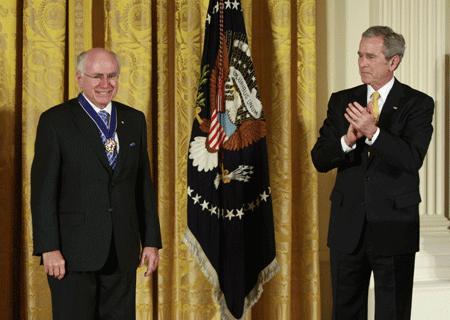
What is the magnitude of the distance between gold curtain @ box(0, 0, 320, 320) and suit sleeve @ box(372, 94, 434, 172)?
141 cm

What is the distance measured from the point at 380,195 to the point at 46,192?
1.47 meters

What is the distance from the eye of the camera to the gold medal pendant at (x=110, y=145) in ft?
10.2

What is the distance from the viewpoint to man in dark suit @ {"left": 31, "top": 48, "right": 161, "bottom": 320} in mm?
2996

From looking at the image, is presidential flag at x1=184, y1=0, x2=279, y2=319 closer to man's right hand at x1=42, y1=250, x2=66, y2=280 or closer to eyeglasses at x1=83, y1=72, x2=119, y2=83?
eyeglasses at x1=83, y1=72, x2=119, y2=83

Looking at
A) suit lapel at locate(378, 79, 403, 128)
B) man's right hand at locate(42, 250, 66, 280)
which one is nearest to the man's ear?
suit lapel at locate(378, 79, 403, 128)

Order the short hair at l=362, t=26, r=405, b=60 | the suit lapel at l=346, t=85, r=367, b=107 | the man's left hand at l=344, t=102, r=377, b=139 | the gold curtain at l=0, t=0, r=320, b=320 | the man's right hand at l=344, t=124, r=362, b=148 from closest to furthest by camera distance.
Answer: the man's left hand at l=344, t=102, r=377, b=139 → the man's right hand at l=344, t=124, r=362, b=148 → the short hair at l=362, t=26, r=405, b=60 → the suit lapel at l=346, t=85, r=367, b=107 → the gold curtain at l=0, t=0, r=320, b=320

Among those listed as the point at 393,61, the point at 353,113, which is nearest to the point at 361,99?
the point at 393,61

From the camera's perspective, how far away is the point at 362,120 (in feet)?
10.5

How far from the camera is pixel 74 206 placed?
305 centimetres

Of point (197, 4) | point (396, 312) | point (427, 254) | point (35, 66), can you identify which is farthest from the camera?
point (427, 254)

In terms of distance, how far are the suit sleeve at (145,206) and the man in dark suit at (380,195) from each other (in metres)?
0.81

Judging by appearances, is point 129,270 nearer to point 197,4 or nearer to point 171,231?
point 171,231

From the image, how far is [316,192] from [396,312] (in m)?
1.52

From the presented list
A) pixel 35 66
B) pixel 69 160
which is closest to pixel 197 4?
pixel 35 66
